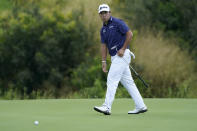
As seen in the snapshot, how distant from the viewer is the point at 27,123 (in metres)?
9.52

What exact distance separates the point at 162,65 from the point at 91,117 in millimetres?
17640

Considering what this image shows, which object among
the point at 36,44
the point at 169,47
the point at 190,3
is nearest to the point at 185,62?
the point at 169,47

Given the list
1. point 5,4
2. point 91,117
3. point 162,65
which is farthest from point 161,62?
point 5,4

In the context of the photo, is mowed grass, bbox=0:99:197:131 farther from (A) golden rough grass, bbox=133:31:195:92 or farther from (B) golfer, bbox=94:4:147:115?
(A) golden rough grass, bbox=133:31:195:92

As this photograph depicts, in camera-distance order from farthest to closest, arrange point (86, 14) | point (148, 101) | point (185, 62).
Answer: point (86, 14), point (185, 62), point (148, 101)

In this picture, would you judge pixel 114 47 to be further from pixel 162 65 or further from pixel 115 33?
pixel 162 65

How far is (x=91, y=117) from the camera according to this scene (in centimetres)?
1055

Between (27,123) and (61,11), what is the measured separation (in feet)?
97.1

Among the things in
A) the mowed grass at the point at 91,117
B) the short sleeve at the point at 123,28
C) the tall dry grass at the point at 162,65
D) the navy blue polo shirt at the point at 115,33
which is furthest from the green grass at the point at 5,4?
the short sleeve at the point at 123,28

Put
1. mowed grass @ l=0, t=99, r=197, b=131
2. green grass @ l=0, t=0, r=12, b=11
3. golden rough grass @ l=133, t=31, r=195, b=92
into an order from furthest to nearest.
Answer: green grass @ l=0, t=0, r=12, b=11 < golden rough grass @ l=133, t=31, r=195, b=92 < mowed grass @ l=0, t=99, r=197, b=131

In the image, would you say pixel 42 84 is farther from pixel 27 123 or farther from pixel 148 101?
pixel 27 123

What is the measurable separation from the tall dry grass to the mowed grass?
1039cm

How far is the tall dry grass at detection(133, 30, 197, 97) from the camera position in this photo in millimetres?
25867

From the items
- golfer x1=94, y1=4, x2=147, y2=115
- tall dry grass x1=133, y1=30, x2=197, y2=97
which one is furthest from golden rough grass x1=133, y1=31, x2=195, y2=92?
golfer x1=94, y1=4, x2=147, y2=115
